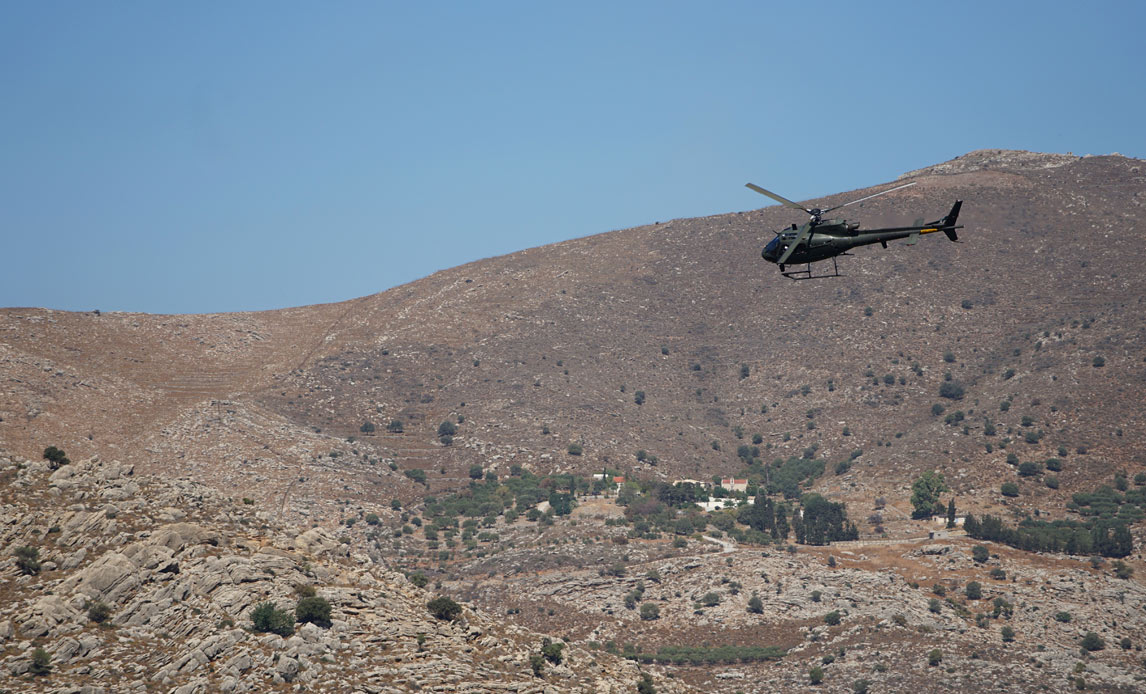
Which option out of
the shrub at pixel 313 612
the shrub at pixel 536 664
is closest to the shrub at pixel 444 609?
the shrub at pixel 536 664

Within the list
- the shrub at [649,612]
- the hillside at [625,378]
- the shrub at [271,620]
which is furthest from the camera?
the hillside at [625,378]

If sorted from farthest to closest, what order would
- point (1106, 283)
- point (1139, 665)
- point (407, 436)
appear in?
1. point (1106, 283)
2. point (407, 436)
3. point (1139, 665)

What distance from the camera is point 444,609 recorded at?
192ft

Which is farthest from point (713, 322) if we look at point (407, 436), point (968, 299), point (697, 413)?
point (407, 436)

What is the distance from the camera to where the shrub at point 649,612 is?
118 metres

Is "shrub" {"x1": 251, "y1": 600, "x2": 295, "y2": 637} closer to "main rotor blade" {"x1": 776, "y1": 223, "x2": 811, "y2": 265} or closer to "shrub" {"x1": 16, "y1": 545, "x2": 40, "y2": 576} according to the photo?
"shrub" {"x1": 16, "y1": 545, "x2": 40, "y2": 576}

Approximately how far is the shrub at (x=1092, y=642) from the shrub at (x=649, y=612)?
3879cm

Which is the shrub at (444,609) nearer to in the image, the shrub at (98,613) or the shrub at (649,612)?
the shrub at (98,613)

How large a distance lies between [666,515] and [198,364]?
229ft

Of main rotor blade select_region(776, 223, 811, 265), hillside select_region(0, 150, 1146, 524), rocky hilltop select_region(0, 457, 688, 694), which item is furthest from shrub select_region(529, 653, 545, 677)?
hillside select_region(0, 150, 1146, 524)

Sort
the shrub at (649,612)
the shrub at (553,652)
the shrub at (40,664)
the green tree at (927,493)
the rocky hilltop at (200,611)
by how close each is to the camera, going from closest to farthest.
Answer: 1. the shrub at (40,664)
2. the rocky hilltop at (200,611)
3. the shrub at (553,652)
4. the shrub at (649,612)
5. the green tree at (927,493)

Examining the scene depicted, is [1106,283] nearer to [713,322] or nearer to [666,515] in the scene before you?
[713,322]

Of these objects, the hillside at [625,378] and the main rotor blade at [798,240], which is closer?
the main rotor blade at [798,240]

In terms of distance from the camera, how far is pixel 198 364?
6658 inches
